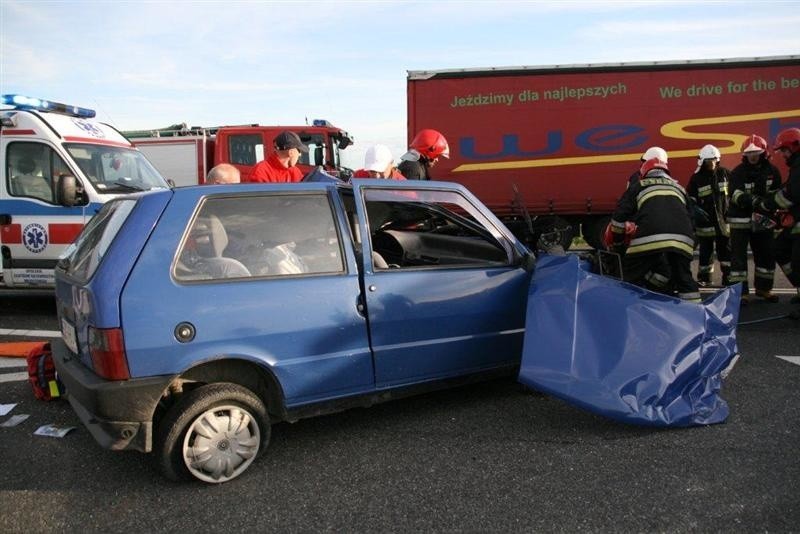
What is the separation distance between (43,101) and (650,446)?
22.0 feet

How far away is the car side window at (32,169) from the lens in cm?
633

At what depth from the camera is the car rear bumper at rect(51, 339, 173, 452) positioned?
2.69m

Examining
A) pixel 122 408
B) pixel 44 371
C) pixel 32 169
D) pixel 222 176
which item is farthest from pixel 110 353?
pixel 32 169

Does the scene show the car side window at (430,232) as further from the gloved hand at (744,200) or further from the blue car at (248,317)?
the gloved hand at (744,200)

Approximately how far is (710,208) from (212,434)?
6.80 m

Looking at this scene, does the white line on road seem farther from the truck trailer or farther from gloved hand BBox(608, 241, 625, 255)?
the truck trailer

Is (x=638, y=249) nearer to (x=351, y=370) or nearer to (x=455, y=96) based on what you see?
(x=351, y=370)

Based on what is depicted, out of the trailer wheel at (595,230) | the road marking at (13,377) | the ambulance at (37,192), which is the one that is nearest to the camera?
the road marking at (13,377)

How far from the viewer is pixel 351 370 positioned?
10.7 ft

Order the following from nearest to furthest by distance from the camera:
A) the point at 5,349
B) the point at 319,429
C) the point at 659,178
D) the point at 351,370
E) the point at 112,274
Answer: the point at 112,274
the point at 351,370
the point at 319,429
the point at 659,178
the point at 5,349

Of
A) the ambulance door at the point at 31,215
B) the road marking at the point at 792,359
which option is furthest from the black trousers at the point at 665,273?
the ambulance door at the point at 31,215

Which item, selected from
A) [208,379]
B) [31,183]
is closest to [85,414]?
[208,379]

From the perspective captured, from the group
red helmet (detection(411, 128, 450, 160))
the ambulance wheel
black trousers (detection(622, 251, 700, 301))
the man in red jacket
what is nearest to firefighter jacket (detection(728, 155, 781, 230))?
black trousers (detection(622, 251, 700, 301))

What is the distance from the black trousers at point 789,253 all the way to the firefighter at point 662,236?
189 centimetres
